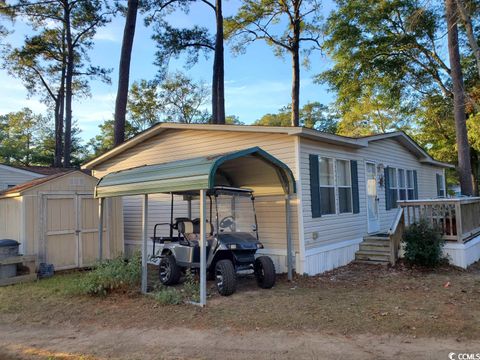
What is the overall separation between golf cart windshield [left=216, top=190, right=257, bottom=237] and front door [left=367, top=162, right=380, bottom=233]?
16.0 feet

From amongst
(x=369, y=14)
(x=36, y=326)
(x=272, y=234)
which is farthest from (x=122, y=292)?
(x=369, y=14)

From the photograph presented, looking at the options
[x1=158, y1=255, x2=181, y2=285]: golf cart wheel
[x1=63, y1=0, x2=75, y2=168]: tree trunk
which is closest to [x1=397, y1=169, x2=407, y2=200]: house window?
[x1=158, y1=255, x2=181, y2=285]: golf cart wheel

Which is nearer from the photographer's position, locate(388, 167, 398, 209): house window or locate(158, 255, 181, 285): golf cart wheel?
locate(158, 255, 181, 285): golf cart wheel

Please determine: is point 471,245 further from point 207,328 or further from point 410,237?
point 207,328

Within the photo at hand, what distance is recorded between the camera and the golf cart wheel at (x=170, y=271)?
788 cm

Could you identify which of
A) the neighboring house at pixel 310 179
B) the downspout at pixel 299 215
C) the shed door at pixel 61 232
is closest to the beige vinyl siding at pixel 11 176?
the neighboring house at pixel 310 179

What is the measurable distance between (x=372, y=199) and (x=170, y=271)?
6.79 metres

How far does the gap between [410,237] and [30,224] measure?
9.01 meters

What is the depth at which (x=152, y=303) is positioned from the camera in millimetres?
6645

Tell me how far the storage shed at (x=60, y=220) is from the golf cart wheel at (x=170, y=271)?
349 centimetres

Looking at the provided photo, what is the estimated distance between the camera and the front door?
11.6 m

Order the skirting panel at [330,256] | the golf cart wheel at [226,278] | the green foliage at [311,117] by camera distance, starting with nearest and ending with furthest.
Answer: the golf cart wheel at [226,278]
the skirting panel at [330,256]
the green foliage at [311,117]

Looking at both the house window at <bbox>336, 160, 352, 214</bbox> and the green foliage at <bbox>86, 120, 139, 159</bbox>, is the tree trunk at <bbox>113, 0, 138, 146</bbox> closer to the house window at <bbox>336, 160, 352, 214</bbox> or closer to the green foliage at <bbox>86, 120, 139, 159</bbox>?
the house window at <bbox>336, 160, 352, 214</bbox>

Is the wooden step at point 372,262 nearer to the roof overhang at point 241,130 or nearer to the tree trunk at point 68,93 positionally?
the roof overhang at point 241,130
